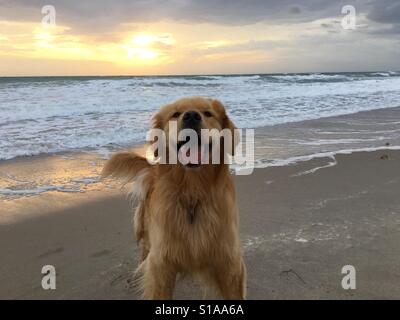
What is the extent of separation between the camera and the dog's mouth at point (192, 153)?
115 inches

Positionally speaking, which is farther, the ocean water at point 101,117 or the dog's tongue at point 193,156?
the ocean water at point 101,117

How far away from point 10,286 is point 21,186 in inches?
102

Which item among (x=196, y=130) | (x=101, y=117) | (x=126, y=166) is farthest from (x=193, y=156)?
(x=101, y=117)

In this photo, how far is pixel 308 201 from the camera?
16.3ft

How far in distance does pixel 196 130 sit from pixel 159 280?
3.43ft

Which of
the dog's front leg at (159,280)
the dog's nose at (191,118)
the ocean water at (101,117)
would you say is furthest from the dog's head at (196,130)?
the ocean water at (101,117)

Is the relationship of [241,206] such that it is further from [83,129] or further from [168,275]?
[83,129]

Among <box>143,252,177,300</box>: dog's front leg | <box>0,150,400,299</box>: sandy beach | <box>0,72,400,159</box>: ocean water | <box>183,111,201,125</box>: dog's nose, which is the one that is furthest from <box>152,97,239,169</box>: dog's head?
<box>0,72,400,159</box>: ocean water

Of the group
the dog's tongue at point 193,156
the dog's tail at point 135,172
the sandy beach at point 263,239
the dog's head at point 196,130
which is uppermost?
the dog's head at point 196,130

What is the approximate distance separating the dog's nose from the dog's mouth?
13cm

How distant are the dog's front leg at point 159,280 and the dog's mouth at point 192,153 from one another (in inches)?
26.7

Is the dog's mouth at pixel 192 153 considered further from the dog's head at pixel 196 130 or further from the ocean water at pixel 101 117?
the ocean water at pixel 101 117

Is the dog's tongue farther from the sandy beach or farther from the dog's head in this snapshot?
the sandy beach
